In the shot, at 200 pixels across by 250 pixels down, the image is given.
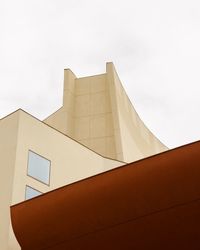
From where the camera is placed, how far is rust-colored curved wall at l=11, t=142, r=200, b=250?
35.6ft

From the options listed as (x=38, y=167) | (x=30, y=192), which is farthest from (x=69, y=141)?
(x=30, y=192)

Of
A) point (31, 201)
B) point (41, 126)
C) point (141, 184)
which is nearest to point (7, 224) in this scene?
point (41, 126)

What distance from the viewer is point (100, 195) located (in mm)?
11539

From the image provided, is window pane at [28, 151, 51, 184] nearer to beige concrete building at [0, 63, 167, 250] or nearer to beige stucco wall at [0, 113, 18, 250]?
beige concrete building at [0, 63, 167, 250]

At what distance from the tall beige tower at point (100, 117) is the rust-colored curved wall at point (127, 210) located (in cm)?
1785

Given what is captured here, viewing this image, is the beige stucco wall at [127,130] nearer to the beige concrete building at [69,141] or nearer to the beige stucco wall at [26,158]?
the beige concrete building at [69,141]

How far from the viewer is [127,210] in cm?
1132

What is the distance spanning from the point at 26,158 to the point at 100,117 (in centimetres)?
1382

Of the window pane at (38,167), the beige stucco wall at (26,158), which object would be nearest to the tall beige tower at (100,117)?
the beige stucco wall at (26,158)

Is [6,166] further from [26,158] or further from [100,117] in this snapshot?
[100,117]

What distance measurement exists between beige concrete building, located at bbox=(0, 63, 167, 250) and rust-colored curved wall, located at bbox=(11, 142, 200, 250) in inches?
217

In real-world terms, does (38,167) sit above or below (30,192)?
above

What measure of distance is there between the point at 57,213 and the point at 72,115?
70.8ft

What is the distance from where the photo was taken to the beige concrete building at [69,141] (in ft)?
60.8
